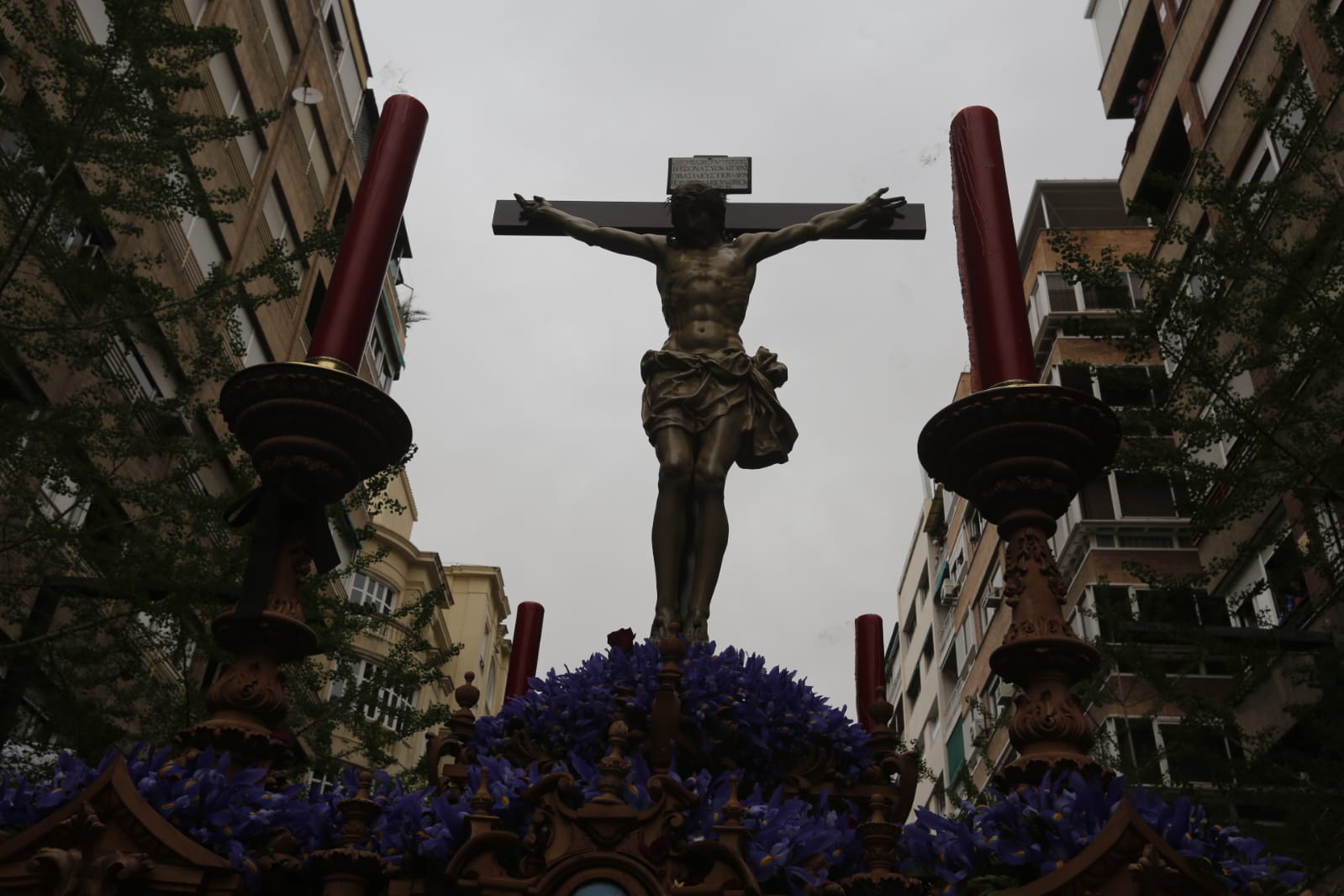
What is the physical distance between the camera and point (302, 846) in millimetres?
3092

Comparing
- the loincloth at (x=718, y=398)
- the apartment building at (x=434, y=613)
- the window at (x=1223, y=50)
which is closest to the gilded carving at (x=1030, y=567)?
the loincloth at (x=718, y=398)

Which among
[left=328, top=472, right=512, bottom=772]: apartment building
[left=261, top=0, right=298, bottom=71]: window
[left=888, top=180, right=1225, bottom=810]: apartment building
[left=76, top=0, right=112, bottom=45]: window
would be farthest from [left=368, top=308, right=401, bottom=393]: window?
[left=888, top=180, right=1225, bottom=810]: apartment building

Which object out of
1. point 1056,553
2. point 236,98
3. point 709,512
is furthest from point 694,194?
point 236,98

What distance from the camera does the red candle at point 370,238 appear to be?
3.91 metres

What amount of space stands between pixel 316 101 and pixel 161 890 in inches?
1048

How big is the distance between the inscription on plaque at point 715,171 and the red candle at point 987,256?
5.79 feet

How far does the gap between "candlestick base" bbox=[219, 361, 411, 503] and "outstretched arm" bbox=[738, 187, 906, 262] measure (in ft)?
9.05

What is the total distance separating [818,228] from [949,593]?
117 ft

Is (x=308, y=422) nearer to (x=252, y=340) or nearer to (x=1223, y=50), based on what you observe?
(x=252, y=340)

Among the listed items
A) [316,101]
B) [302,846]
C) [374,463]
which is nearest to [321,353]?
[374,463]

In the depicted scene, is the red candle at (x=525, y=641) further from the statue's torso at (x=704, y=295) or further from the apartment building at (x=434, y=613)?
the apartment building at (x=434, y=613)

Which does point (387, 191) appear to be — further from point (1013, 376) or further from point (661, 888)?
point (661, 888)

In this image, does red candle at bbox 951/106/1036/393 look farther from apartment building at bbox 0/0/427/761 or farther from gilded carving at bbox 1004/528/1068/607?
apartment building at bbox 0/0/427/761

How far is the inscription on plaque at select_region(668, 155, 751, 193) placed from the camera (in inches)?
247
